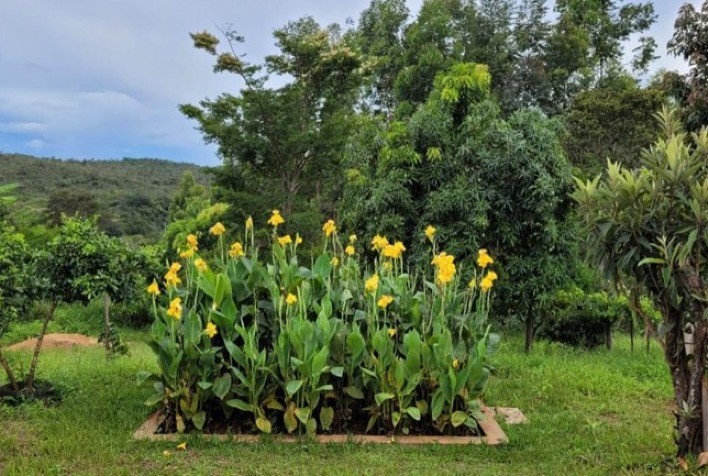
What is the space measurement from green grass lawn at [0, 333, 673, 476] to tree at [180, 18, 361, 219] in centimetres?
852

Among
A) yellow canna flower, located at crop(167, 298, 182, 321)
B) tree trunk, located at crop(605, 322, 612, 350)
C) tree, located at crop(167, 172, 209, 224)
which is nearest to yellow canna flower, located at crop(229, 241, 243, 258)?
yellow canna flower, located at crop(167, 298, 182, 321)

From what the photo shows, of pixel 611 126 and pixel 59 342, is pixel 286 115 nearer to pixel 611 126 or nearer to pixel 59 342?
pixel 59 342

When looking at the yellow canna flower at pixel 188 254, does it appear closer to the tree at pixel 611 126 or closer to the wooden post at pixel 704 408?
the wooden post at pixel 704 408

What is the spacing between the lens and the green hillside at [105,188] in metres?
22.7

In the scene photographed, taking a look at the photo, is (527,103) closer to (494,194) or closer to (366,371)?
(494,194)

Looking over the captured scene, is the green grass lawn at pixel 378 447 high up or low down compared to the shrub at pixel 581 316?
down

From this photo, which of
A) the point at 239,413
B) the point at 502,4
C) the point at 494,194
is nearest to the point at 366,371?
the point at 239,413

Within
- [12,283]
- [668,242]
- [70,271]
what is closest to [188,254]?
[70,271]

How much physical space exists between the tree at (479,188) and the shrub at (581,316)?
1.94 ft

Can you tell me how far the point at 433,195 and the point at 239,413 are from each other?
10.9ft

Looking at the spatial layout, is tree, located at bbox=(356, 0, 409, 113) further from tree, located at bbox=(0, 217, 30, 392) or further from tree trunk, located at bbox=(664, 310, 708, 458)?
tree trunk, located at bbox=(664, 310, 708, 458)

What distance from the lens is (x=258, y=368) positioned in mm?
3582

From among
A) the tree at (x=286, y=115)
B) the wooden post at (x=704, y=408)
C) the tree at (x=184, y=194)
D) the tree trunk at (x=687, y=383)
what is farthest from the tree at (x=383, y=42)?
the wooden post at (x=704, y=408)

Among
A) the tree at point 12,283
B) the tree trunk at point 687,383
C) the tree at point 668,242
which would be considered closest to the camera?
the tree at point 668,242
